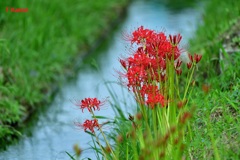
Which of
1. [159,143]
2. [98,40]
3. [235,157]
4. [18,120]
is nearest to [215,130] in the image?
[235,157]

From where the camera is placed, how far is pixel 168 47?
4.93 meters

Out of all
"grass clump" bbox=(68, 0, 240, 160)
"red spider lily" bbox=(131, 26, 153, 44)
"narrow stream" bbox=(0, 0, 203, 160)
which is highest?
"narrow stream" bbox=(0, 0, 203, 160)

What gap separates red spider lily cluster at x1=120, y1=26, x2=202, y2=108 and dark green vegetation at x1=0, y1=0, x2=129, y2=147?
2554mm

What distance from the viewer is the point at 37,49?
962 cm

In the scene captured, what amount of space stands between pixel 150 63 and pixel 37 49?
4.91 m

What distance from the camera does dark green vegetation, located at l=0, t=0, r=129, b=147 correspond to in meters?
7.90

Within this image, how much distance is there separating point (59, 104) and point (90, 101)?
161 inches

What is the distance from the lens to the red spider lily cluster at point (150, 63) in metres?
4.76

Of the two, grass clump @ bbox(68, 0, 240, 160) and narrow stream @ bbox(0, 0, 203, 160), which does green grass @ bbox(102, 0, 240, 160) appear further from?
narrow stream @ bbox(0, 0, 203, 160)

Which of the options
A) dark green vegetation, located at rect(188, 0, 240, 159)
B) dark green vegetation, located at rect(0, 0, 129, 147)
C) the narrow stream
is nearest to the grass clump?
dark green vegetation, located at rect(188, 0, 240, 159)

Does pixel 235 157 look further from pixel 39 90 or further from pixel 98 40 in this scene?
pixel 98 40

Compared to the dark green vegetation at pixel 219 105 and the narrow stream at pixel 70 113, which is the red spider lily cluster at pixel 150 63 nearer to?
the narrow stream at pixel 70 113

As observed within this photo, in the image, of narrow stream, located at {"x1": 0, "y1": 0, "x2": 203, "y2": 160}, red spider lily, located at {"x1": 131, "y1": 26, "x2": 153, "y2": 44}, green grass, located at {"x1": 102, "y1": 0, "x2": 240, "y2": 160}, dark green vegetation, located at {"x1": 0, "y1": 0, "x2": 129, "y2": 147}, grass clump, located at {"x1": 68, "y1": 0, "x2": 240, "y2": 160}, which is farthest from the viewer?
dark green vegetation, located at {"x1": 0, "y1": 0, "x2": 129, "y2": 147}

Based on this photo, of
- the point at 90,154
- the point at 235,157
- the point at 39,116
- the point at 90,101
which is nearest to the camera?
the point at 235,157
